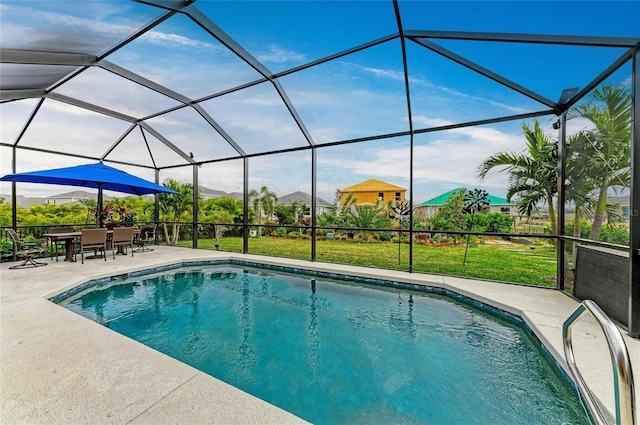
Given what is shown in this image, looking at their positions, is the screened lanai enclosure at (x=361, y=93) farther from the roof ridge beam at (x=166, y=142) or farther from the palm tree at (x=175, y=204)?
the palm tree at (x=175, y=204)

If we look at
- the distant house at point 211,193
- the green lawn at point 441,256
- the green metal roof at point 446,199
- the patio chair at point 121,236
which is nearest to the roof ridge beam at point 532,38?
the green lawn at point 441,256

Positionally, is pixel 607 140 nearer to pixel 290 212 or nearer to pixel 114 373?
pixel 114 373

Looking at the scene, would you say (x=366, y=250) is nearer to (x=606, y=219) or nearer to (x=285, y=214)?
(x=285, y=214)

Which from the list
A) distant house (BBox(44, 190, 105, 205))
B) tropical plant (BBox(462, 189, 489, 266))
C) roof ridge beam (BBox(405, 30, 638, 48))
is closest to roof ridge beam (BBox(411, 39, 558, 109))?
roof ridge beam (BBox(405, 30, 638, 48))

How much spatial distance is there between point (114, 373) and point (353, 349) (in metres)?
2.53

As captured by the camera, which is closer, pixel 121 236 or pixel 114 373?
pixel 114 373

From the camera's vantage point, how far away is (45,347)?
295cm

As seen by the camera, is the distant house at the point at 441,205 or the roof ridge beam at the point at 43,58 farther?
Result: the distant house at the point at 441,205

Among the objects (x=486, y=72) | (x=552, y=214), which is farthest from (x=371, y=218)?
(x=486, y=72)

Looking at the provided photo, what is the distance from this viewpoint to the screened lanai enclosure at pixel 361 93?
12.0 feet

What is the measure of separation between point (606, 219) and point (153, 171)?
1300 cm

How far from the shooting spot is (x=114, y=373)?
98.7 inches

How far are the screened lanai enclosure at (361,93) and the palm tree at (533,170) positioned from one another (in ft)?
0.09

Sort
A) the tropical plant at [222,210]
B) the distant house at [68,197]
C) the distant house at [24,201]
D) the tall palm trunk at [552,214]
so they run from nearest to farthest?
the tall palm trunk at [552,214] → the distant house at [24,201] → the distant house at [68,197] → the tropical plant at [222,210]
